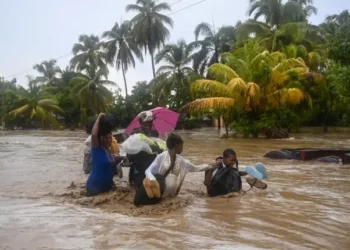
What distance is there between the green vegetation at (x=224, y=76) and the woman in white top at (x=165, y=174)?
1092cm

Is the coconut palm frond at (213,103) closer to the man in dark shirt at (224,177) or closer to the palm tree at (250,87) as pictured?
the palm tree at (250,87)

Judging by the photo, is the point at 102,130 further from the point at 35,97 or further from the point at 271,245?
the point at 35,97

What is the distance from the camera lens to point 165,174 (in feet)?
18.5

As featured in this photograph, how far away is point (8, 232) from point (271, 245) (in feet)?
8.54

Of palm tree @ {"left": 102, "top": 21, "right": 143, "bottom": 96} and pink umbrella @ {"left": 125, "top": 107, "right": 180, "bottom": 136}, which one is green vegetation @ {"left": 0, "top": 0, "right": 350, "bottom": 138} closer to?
palm tree @ {"left": 102, "top": 21, "right": 143, "bottom": 96}

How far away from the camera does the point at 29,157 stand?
14.1m

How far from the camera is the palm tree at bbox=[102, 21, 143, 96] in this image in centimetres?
4266

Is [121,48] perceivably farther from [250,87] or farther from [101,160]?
[101,160]

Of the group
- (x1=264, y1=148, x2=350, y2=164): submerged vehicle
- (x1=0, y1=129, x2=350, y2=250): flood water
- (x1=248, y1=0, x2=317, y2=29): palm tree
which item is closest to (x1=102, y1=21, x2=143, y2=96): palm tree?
(x1=248, y1=0, x2=317, y2=29): palm tree

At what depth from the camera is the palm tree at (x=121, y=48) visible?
42656mm

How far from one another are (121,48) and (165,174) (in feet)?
126

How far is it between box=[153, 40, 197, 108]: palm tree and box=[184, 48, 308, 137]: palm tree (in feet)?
44.7

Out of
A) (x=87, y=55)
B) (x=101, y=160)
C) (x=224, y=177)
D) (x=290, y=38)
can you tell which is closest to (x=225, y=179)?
(x=224, y=177)

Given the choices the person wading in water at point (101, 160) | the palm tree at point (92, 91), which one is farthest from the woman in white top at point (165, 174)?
the palm tree at point (92, 91)
